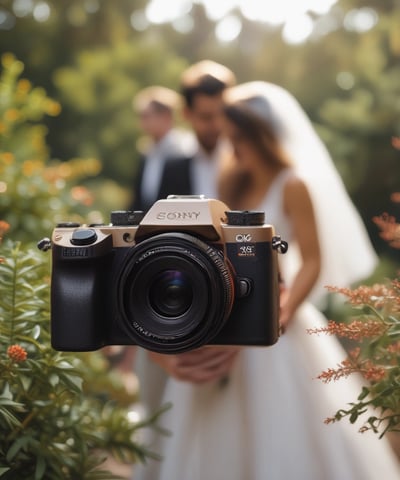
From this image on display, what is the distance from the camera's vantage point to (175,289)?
2.32 m

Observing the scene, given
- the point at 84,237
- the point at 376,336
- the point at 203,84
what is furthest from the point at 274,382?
the point at 203,84

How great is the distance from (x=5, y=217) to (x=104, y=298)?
5.23 ft

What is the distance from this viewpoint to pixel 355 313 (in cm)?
255

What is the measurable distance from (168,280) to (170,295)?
0.04 meters

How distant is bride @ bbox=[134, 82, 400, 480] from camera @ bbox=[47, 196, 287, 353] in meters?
0.68

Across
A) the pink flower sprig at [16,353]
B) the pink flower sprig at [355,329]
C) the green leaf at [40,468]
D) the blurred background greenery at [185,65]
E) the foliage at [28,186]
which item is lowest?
the green leaf at [40,468]

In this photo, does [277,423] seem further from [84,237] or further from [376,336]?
[84,237]

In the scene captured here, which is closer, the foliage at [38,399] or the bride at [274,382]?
the foliage at [38,399]

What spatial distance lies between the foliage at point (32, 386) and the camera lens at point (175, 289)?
0.37 m

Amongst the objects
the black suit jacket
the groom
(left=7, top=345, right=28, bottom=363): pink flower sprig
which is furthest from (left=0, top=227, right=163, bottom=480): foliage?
the black suit jacket

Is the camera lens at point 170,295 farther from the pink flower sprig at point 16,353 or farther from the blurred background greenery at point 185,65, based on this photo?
the blurred background greenery at point 185,65

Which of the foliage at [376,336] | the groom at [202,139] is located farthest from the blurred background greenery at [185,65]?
the foliage at [376,336]

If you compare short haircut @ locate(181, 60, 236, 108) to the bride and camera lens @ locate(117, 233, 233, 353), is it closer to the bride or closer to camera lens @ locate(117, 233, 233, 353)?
the bride

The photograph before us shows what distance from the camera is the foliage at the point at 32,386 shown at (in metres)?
2.57
